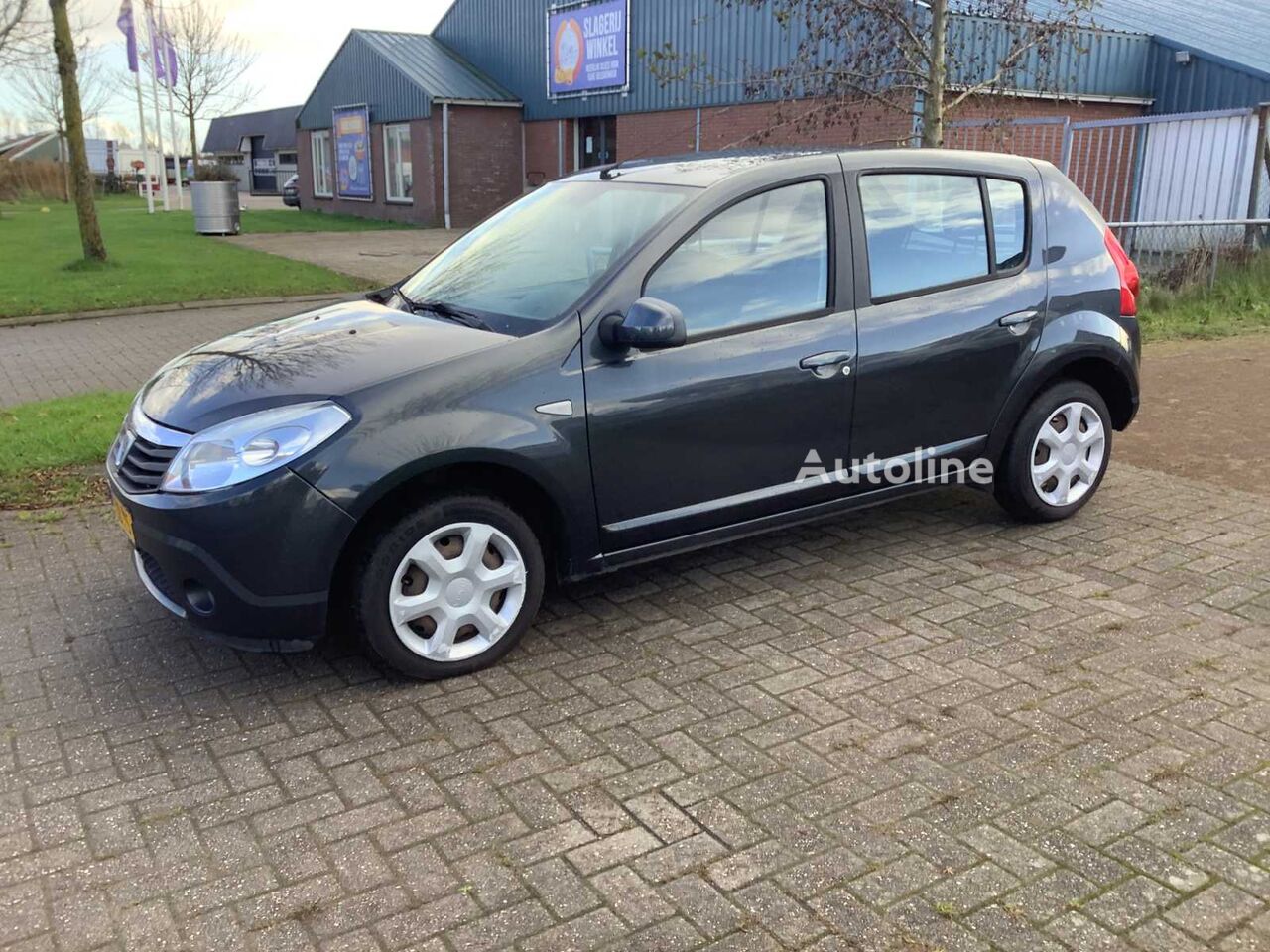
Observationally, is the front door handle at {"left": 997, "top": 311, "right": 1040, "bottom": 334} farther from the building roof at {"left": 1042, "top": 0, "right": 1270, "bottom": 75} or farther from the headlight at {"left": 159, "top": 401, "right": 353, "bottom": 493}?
the building roof at {"left": 1042, "top": 0, "right": 1270, "bottom": 75}

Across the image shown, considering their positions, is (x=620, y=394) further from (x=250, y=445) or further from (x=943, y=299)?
(x=943, y=299)

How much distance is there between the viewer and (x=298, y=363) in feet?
13.0

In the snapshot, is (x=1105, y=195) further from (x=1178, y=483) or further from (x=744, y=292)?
(x=744, y=292)

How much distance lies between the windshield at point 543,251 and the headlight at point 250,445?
84 centimetres

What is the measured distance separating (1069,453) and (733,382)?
2.10 metres

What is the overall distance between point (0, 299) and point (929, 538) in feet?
40.4

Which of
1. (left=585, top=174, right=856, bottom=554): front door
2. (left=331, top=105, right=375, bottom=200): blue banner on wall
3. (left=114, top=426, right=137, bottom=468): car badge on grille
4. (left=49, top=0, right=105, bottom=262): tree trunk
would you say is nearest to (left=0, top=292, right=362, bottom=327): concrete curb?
(left=49, top=0, right=105, bottom=262): tree trunk

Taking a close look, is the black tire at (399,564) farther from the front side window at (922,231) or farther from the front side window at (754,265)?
the front side window at (922,231)

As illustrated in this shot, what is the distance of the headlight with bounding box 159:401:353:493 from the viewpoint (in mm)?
3549

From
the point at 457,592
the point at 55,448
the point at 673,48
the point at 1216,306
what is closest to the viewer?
the point at 457,592

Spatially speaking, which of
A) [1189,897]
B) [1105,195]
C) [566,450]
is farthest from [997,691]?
[1105,195]

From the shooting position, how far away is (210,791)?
10.6 feet

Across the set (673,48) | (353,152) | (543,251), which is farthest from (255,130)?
(543,251)

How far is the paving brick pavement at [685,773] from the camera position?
270 cm
